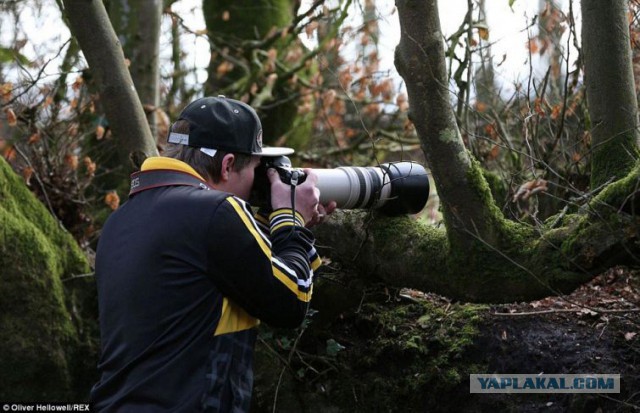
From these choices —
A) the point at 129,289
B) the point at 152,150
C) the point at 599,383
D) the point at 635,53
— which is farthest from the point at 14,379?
the point at 635,53

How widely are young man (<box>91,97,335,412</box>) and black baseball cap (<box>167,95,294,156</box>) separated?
129mm

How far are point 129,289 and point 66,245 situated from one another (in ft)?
10.5

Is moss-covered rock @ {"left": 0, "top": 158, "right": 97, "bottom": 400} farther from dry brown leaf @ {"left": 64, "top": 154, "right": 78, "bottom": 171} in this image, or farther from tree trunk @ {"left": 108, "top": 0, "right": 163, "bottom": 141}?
tree trunk @ {"left": 108, "top": 0, "right": 163, "bottom": 141}

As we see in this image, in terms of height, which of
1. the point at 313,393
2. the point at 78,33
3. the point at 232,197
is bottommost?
the point at 313,393

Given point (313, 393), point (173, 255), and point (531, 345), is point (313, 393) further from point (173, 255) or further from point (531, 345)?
point (173, 255)

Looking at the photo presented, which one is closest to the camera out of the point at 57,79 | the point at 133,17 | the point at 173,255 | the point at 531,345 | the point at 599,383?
the point at 173,255

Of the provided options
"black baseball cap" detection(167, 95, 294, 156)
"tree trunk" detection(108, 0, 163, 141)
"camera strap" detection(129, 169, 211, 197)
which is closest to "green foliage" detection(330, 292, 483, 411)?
"black baseball cap" detection(167, 95, 294, 156)

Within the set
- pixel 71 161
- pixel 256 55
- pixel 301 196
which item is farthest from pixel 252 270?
pixel 256 55

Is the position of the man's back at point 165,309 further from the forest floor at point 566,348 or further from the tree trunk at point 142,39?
the tree trunk at point 142,39

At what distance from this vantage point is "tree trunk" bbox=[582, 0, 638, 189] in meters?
3.64

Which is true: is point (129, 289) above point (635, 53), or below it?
below

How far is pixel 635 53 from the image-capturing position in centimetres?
446

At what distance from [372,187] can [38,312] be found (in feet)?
8.50

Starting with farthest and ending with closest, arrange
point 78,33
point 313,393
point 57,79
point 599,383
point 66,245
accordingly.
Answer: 1. point 57,79
2. point 66,245
3. point 78,33
4. point 313,393
5. point 599,383
